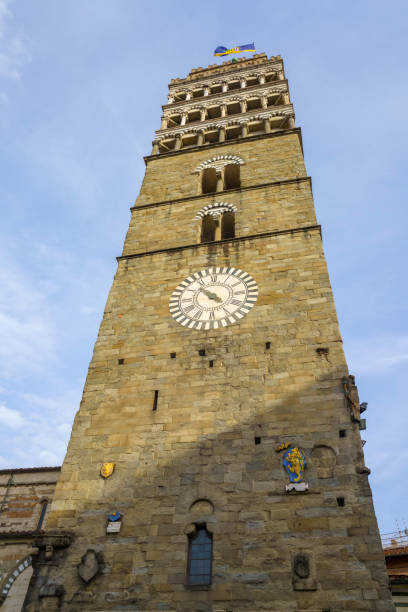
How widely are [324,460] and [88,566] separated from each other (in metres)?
4.16

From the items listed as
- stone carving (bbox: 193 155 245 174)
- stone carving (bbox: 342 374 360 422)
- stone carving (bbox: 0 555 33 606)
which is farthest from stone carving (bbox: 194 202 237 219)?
stone carving (bbox: 0 555 33 606)

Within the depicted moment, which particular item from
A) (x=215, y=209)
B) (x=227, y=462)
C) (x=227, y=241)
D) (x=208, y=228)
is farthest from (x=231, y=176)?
(x=227, y=462)

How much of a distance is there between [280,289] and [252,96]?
12.6m

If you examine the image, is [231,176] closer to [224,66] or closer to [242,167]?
[242,167]

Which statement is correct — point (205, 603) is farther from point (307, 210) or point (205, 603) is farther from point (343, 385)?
point (307, 210)

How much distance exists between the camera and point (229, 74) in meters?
23.5

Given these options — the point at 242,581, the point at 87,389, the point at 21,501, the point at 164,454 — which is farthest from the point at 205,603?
the point at 21,501

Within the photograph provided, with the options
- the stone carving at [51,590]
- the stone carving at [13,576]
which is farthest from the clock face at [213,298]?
the stone carving at [13,576]

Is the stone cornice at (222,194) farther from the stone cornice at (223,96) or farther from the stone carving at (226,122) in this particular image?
the stone cornice at (223,96)

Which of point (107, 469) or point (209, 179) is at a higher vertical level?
point (209, 179)

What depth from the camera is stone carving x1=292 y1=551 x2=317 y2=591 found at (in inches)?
285

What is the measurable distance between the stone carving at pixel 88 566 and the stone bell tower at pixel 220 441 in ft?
0.07

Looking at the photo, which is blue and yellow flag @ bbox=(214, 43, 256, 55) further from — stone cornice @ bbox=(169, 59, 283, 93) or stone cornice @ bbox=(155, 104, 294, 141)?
stone cornice @ bbox=(155, 104, 294, 141)

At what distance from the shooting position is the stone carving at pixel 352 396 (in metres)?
8.83
